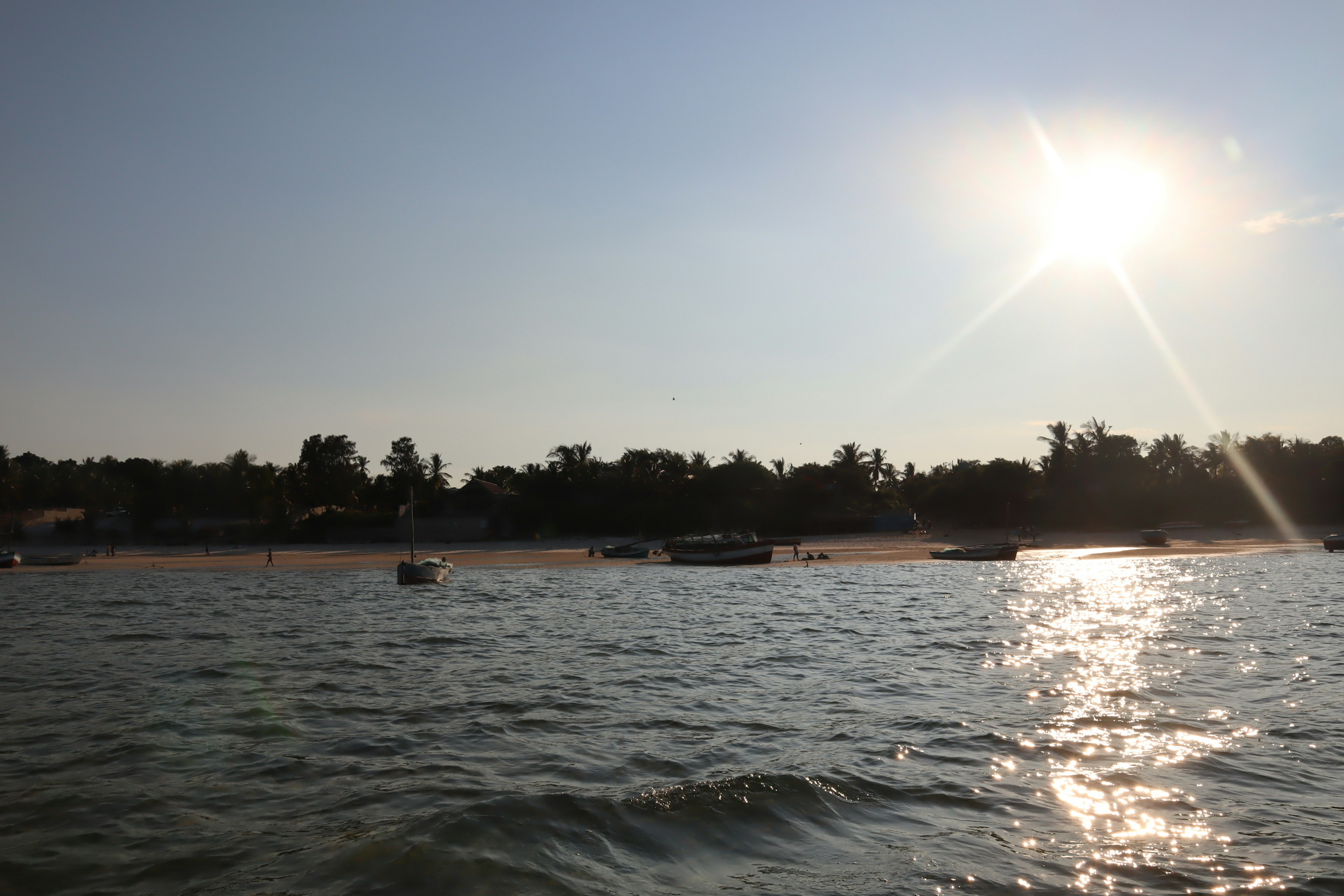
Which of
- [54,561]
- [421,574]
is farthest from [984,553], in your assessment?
[54,561]

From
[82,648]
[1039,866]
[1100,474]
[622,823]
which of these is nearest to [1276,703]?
Answer: [1039,866]

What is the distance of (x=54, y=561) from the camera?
6031 cm

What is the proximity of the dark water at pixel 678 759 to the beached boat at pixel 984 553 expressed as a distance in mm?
33169

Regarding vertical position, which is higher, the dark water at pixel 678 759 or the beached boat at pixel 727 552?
the beached boat at pixel 727 552

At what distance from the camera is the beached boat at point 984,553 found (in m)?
58.5

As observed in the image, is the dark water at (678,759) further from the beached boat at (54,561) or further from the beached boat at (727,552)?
the beached boat at (54,561)

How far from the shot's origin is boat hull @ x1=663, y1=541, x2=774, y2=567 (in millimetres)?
57656

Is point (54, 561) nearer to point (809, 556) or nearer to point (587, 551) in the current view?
point (587, 551)

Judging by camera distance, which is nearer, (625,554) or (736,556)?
(736,556)

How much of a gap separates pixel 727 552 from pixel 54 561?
48591 millimetres

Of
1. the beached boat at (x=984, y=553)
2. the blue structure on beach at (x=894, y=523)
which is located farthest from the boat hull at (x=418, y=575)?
the blue structure on beach at (x=894, y=523)

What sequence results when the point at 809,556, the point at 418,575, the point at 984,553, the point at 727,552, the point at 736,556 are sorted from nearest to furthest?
the point at 418,575 → the point at 736,556 → the point at 727,552 → the point at 984,553 → the point at 809,556

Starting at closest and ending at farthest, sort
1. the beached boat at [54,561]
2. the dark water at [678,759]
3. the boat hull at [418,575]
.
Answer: the dark water at [678,759]
the boat hull at [418,575]
the beached boat at [54,561]

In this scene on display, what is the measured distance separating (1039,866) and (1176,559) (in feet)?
190
